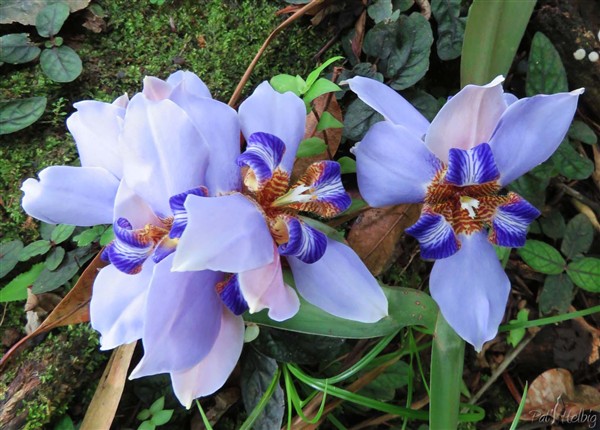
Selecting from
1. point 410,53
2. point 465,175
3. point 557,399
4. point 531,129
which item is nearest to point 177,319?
point 465,175

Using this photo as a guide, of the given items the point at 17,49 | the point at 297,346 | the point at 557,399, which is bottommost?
the point at 557,399

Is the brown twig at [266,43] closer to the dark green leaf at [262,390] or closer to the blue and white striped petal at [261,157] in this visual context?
the blue and white striped petal at [261,157]

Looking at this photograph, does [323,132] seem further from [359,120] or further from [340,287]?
[340,287]

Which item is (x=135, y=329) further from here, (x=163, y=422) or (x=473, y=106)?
(x=473, y=106)

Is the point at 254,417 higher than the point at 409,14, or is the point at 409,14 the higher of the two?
the point at 409,14

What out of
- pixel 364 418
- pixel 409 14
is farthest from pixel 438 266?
pixel 409 14

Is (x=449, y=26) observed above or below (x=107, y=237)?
above

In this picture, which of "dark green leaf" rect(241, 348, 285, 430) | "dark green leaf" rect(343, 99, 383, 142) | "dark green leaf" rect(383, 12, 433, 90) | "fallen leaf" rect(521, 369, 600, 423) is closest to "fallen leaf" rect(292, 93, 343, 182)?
"dark green leaf" rect(343, 99, 383, 142)

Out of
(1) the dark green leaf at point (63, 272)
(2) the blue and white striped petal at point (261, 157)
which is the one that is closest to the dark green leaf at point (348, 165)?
(2) the blue and white striped petal at point (261, 157)
